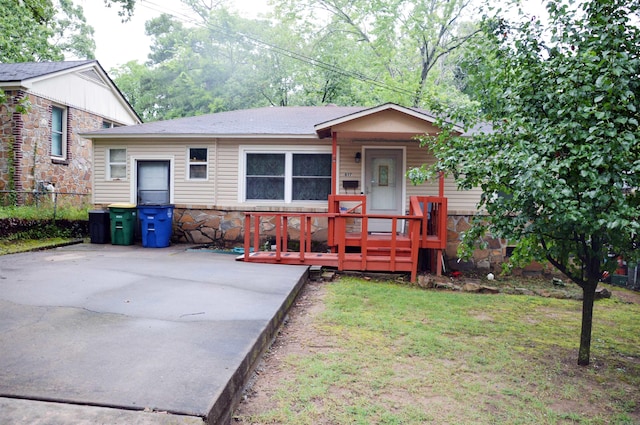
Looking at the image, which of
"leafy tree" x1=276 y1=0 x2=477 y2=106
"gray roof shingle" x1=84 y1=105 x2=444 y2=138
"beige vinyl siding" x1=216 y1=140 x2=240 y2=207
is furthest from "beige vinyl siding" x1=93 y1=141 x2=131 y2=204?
"leafy tree" x1=276 y1=0 x2=477 y2=106

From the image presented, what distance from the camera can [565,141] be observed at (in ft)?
11.0

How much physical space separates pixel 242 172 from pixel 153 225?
7.72 ft

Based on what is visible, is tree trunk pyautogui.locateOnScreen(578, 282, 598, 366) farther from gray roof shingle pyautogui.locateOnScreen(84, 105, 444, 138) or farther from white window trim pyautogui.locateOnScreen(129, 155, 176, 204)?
white window trim pyautogui.locateOnScreen(129, 155, 176, 204)

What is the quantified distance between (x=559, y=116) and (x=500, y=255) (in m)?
6.50

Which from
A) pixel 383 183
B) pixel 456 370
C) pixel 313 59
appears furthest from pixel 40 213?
pixel 313 59

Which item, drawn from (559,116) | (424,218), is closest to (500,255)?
(424,218)

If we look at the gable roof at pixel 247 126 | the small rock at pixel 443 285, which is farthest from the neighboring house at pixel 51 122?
the small rock at pixel 443 285

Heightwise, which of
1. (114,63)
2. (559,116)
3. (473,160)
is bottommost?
(473,160)

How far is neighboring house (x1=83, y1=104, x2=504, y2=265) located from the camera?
1036cm

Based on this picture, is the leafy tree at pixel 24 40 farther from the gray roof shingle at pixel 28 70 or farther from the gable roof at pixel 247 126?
the gable roof at pixel 247 126

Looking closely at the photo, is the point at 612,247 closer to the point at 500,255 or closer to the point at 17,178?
the point at 500,255

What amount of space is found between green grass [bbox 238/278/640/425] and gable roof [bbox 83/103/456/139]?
4.20 meters

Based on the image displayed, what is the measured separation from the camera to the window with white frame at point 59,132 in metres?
13.4

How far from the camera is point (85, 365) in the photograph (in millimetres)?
2848
